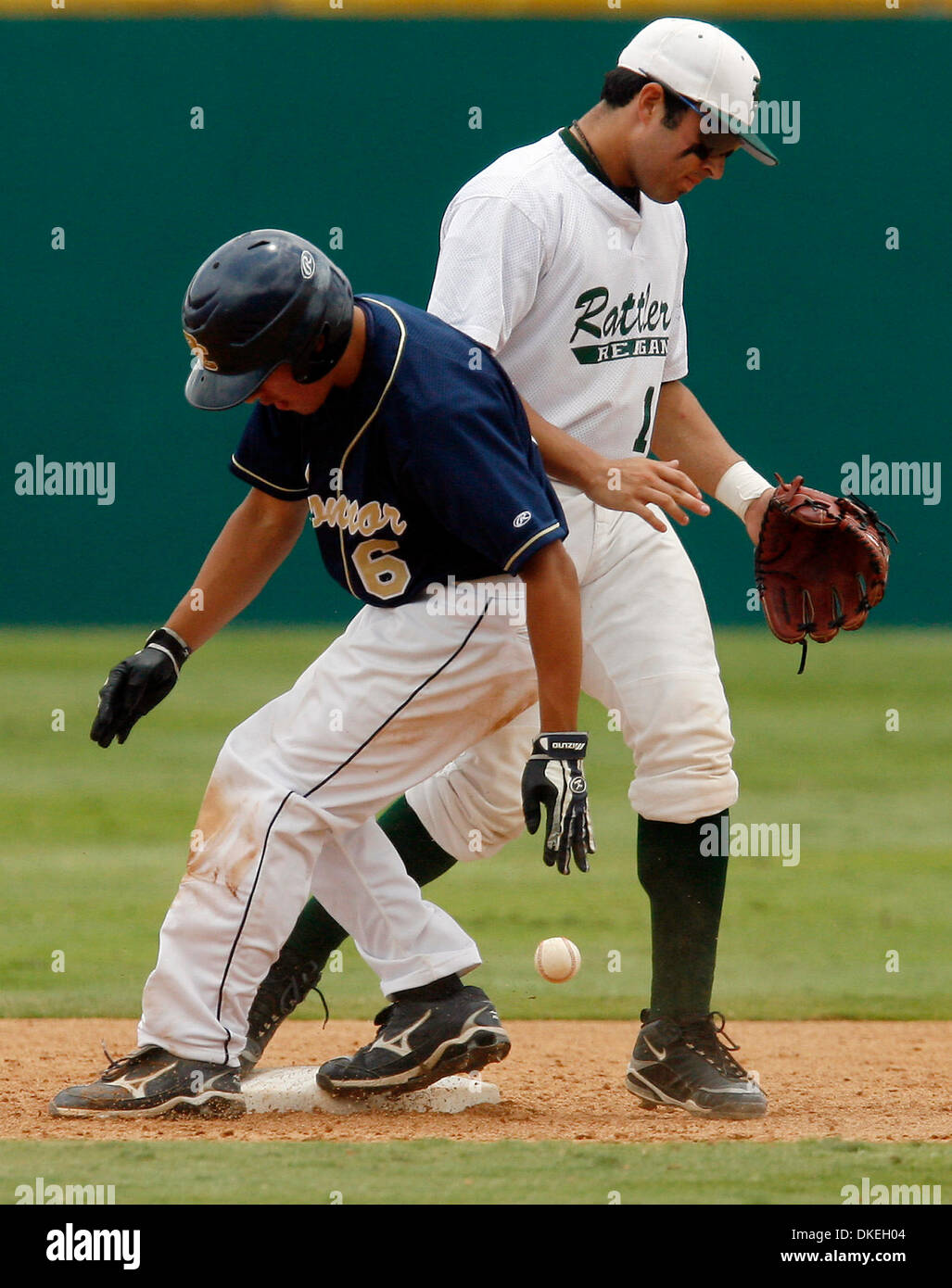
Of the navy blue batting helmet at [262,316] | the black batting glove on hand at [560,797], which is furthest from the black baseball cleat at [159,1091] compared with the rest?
the navy blue batting helmet at [262,316]

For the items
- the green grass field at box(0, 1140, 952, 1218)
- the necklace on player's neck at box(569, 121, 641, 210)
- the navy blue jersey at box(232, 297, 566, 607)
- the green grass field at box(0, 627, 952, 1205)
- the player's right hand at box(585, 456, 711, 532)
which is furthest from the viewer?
the necklace on player's neck at box(569, 121, 641, 210)

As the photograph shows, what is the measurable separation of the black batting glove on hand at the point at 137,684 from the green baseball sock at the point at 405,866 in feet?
1.95

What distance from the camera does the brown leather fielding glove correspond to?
Result: 13.3ft

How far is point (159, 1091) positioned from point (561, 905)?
321 cm

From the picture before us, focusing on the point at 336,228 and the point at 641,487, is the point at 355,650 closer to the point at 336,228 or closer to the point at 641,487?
the point at 641,487

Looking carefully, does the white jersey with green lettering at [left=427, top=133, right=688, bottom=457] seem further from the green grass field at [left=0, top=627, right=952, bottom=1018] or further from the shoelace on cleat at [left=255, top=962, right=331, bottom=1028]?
the green grass field at [left=0, top=627, right=952, bottom=1018]

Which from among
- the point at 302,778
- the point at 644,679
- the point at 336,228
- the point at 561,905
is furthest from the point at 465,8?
the point at 302,778

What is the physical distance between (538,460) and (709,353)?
1016 centimetres

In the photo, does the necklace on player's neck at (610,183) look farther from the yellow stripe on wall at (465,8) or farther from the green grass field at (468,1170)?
the yellow stripe on wall at (465,8)

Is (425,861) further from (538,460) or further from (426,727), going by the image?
(538,460)

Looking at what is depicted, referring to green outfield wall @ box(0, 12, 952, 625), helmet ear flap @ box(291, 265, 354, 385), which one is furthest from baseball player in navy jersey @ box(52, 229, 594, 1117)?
green outfield wall @ box(0, 12, 952, 625)

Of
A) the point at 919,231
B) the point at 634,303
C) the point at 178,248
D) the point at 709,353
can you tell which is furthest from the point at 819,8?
the point at 634,303

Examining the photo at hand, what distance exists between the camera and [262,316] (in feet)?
10.5

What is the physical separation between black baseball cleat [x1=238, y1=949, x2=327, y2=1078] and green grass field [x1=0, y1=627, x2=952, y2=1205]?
0.62 meters
